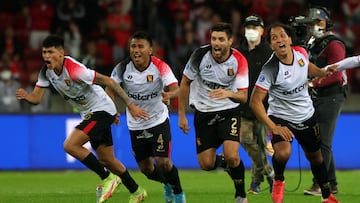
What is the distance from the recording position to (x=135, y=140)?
13922 mm

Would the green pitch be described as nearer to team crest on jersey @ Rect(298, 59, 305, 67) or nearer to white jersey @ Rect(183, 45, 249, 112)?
white jersey @ Rect(183, 45, 249, 112)

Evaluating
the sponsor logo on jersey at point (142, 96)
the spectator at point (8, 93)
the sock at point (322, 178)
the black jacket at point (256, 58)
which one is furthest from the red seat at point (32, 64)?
the sock at point (322, 178)

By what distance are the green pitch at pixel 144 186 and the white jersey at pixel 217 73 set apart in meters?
1.57

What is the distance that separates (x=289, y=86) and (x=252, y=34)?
8.92ft

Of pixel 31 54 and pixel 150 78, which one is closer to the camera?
pixel 150 78

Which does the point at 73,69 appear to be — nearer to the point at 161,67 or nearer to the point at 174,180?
the point at 161,67

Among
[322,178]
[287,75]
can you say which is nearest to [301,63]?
[287,75]

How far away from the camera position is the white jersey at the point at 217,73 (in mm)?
13125

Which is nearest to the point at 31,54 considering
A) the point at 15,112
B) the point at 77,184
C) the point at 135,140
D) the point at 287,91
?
the point at 15,112

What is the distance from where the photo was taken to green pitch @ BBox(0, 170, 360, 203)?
575 inches

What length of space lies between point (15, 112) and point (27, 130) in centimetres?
44

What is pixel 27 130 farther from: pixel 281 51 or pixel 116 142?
pixel 281 51

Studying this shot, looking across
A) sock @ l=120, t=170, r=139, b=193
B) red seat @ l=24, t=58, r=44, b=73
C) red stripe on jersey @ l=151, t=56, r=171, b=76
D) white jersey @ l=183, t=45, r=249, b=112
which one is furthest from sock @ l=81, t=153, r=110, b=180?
red seat @ l=24, t=58, r=44, b=73

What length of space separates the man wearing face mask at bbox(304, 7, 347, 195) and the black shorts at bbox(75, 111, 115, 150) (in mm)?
2988
